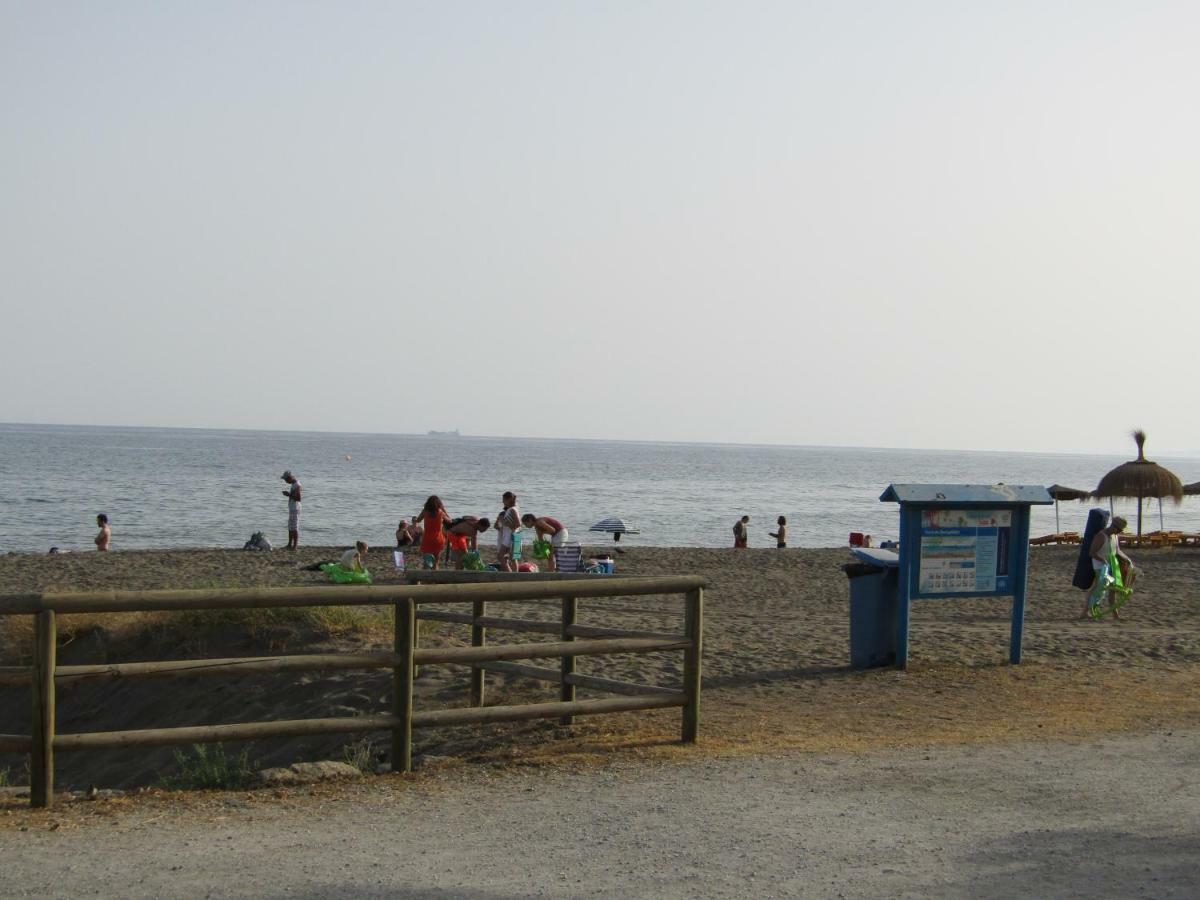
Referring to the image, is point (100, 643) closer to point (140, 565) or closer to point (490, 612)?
point (490, 612)

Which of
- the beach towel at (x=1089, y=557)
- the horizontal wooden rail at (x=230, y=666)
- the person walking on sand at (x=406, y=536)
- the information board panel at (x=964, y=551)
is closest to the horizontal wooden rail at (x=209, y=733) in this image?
the horizontal wooden rail at (x=230, y=666)

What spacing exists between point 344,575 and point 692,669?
11.3 m

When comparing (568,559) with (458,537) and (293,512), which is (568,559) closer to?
(458,537)

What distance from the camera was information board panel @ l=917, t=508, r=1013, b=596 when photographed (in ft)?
38.0

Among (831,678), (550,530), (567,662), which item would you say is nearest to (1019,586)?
(831,678)

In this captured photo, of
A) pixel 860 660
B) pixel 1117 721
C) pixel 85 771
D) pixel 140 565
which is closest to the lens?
pixel 1117 721

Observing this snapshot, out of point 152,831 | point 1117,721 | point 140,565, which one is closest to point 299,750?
point 152,831

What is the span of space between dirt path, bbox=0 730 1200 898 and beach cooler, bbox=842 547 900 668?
4.10 metres

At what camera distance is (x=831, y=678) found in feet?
36.5

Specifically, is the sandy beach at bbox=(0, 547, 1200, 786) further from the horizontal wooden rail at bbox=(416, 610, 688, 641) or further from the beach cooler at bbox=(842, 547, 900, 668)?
the horizontal wooden rail at bbox=(416, 610, 688, 641)

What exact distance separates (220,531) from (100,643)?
3047 centimetres

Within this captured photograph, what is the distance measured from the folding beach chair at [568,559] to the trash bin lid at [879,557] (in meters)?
9.58

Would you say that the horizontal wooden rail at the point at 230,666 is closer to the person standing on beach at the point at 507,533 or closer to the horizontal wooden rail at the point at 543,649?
the horizontal wooden rail at the point at 543,649

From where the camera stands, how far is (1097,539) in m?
16.2
